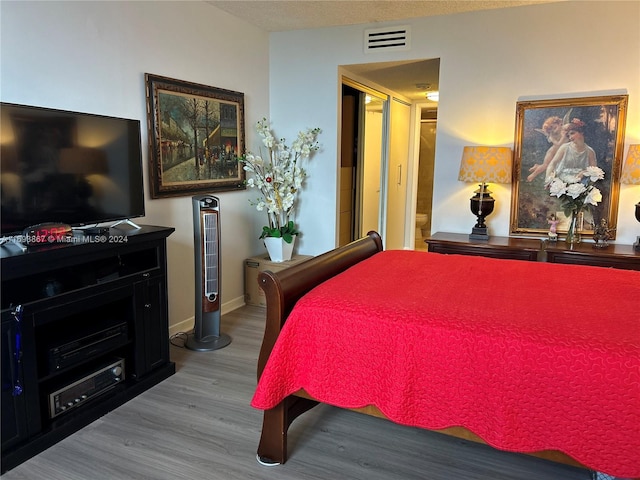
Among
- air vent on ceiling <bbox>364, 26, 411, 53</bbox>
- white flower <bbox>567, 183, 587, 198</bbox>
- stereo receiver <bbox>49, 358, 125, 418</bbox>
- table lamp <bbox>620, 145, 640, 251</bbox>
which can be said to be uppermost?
air vent on ceiling <bbox>364, 26, 411, 53</bbox>

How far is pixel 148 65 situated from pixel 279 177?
4.74 ft

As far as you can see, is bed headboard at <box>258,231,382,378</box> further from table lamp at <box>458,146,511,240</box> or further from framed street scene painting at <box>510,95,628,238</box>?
framed street scene painting at <box>510,95,628,238</box>

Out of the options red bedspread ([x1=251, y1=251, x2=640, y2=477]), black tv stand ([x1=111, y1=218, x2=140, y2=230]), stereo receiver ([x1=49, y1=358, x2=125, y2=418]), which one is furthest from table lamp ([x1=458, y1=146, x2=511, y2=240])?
stereo receiver ([x1=49, y1=358, x2=125, y2=418])

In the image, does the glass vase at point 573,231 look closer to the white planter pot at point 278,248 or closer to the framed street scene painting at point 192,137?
the white planter pot at point 278,248

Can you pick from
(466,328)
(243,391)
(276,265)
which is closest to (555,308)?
(466,328)

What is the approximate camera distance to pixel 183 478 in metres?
1.98

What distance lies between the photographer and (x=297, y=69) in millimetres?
4383

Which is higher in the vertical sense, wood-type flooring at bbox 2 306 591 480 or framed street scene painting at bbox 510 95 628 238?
framed street scene painting at bbox 510 95 628 238

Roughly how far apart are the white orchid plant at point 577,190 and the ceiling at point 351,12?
1.33 m

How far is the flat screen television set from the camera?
2.10 meters

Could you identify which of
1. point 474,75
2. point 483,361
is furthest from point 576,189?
point 483,361

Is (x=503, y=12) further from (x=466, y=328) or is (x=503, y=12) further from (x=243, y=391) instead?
(x=243, y=391)

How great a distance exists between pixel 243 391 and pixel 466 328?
5.11 feet

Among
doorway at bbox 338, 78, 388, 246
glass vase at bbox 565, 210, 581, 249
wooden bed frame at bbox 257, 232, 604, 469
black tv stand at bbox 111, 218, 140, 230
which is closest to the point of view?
wooden bed frame at bbox 257, 232, 604, 469
